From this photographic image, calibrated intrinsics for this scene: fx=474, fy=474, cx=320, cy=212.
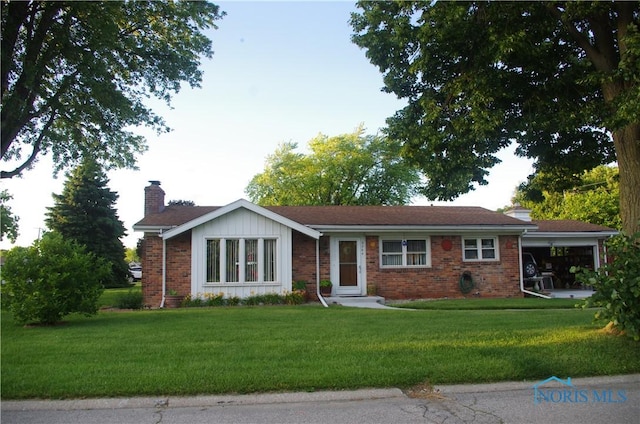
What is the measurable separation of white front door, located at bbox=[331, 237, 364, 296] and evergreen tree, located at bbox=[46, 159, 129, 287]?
21692mm

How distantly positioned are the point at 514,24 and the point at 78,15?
38.0 ft

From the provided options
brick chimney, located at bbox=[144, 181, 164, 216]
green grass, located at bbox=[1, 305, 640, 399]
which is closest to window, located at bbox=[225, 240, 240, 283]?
brick chimney, located at bbox=[144, 181, 164, 216]

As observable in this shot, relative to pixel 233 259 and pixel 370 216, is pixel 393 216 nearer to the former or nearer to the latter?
pixel 370 216

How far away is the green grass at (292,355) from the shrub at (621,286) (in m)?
0.54

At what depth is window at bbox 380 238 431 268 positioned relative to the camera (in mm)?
17641

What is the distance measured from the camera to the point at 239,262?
16.2m

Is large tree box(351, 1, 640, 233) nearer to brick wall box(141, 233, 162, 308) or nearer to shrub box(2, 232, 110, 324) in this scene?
shrub box(2, 232, 110, 324)

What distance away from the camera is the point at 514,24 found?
8375 millimetres

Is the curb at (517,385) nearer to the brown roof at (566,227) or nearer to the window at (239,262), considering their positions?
the window at (239,262)

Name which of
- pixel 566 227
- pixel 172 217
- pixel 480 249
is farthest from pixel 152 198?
pixel 566 227

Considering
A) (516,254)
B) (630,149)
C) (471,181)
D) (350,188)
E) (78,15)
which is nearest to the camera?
(630,149)

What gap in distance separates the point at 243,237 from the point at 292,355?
9.74 m

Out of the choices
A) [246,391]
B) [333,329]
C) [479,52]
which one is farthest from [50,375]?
[479,52]

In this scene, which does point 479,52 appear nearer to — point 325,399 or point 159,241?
point 325,399
